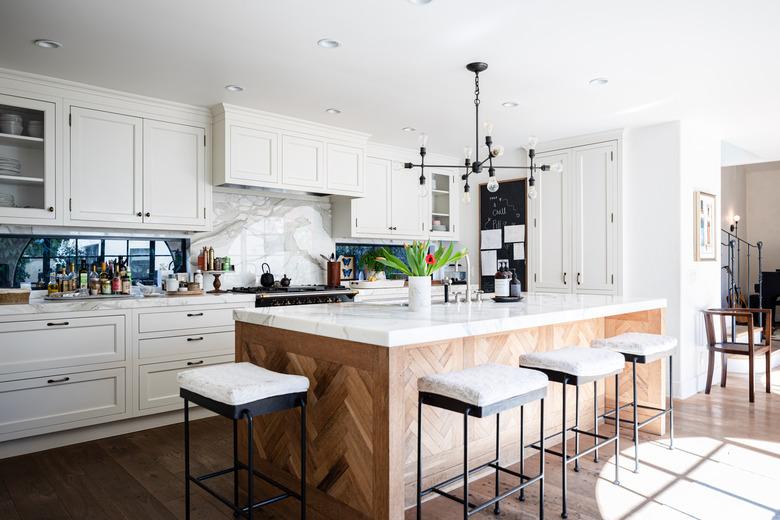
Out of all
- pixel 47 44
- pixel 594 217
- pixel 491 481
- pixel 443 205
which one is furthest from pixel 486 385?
pixel 443 205

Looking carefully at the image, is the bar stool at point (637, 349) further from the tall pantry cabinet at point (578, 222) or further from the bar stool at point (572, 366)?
the tall pantry cabinet at point (578, 222)

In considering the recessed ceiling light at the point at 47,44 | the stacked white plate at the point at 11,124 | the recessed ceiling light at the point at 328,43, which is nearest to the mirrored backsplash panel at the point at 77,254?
the stacked white plate at the point at 11,124

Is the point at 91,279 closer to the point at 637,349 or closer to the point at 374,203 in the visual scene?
the point at 374,203

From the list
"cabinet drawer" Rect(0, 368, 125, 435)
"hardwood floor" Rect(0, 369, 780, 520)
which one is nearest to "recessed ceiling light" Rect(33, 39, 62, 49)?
"cabinet drawer" Rect(0, 368, 125, 435)

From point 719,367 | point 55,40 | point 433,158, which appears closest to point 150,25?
point 55,40

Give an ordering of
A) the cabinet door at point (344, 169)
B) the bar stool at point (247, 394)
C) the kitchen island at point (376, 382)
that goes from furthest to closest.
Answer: the cabinet door at point (344, 169) → the kitchen island at point (376, 382) → the bar stool at point (247, 394)

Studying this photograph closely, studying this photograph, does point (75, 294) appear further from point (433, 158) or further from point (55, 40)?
point (433, 158)

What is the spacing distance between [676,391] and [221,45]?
4606mm

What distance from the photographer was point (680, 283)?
4.80 m

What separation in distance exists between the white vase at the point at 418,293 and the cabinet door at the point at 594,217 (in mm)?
3138

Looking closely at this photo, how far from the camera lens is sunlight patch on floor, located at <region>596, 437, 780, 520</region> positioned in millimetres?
2523

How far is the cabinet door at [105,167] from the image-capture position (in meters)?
3.80

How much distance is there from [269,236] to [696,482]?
393cm

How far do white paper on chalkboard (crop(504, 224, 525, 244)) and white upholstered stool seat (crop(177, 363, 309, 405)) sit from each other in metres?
4.33
